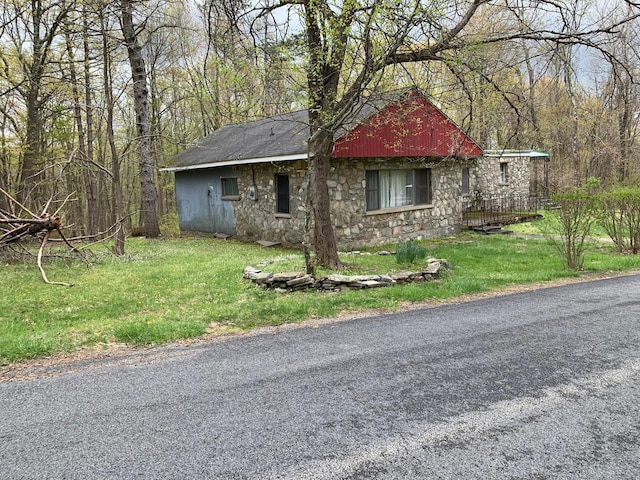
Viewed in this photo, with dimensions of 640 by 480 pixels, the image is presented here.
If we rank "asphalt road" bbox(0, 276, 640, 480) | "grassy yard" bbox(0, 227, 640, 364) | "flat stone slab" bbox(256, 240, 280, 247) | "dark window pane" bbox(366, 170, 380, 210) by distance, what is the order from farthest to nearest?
"flat stone slab" bbox(256, 240, 280, 247) → "dark window pane" bbox(366, 170, 380, 210) → "grassy yard" bbox(0, 227, 640, 364) → "asphalt road" bbox(0, 276, 640, 480)

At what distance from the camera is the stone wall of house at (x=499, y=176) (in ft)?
72.7

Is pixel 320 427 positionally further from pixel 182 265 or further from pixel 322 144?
pixel 182 265

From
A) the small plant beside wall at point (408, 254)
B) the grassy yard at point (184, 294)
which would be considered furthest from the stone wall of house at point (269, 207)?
the small plant beside wall at point (408, 254)

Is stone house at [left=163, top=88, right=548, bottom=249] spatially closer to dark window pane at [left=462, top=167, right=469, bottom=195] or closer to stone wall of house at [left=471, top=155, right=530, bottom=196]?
dark window pane at [left=462, top=167, right=469, bottom=195]

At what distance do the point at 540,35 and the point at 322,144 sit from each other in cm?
411

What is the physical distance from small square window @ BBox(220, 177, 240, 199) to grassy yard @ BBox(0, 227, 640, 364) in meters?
4.11

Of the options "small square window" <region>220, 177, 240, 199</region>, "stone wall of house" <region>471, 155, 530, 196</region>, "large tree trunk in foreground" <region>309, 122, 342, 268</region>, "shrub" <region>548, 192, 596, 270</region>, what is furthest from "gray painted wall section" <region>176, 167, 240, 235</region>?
"stone wall of house" <region>471, 155, 530, 196</region>

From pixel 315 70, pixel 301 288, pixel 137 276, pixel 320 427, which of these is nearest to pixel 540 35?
pixel 315 70

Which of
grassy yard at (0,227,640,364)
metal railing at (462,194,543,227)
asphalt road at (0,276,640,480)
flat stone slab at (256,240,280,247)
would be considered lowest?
asphalt road at (0,276,640,480)

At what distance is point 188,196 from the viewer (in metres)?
17.7

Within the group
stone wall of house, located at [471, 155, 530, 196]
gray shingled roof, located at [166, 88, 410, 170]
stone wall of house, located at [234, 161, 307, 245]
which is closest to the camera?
gray shingled roof, located at [166, 88, 410, 170]

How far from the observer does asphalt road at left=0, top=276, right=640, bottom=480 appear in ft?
8.44

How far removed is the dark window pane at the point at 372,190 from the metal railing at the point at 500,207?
6.04 metres

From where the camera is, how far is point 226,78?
7.70m
